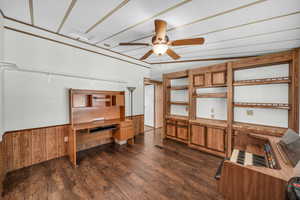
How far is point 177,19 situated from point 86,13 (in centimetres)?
154

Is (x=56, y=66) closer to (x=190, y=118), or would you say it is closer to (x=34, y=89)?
(x=34, y=89)

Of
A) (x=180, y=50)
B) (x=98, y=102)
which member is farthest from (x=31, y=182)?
(x=180, y=50)

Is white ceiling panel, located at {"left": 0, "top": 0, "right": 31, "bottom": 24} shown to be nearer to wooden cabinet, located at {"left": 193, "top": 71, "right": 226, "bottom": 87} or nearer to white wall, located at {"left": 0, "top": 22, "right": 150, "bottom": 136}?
white wall, located at {"left": 0, "top": 22, "right": 150, "bottom": 136}

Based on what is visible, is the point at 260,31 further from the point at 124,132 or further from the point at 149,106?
the point at 149,106

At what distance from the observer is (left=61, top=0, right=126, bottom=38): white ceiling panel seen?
5.72 feet

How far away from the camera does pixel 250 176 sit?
1185 millimetres

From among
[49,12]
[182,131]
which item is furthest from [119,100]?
[49,12]

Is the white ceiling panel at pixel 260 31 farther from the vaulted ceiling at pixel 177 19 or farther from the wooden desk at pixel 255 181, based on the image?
the wooden desk at pixel 255 181

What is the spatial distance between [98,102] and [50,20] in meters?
2.07

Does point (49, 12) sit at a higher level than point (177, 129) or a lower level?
higher

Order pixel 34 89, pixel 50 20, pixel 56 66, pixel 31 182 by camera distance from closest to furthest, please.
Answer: pixel 31 182 < pixel 50 20 < pixel 34 89 < pixel 56 66

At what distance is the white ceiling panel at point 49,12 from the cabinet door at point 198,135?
3.88 meters

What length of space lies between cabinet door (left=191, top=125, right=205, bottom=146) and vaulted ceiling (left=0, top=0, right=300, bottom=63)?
2229 millimetres

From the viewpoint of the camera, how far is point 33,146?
257 cm
